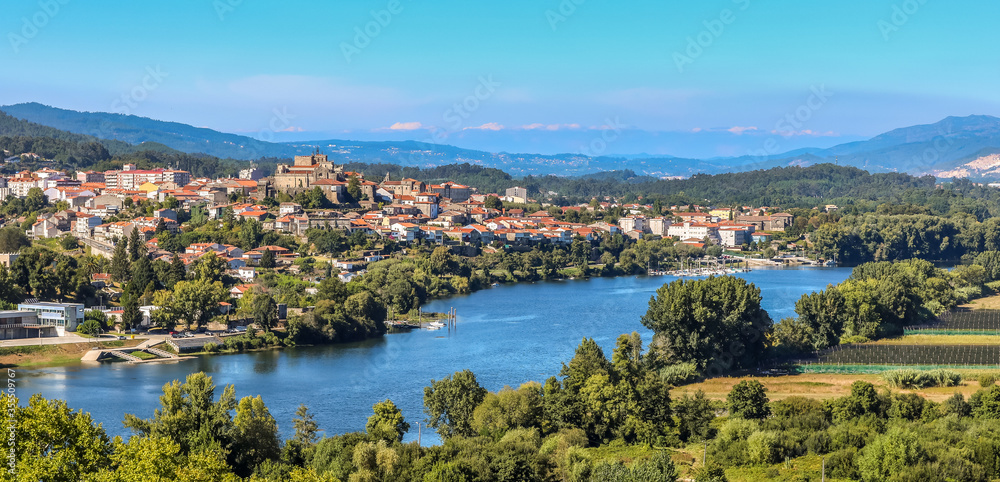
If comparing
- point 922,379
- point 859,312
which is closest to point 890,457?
point 922,379

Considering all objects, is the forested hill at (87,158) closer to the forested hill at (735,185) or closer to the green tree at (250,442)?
the forested hill at (735,185)

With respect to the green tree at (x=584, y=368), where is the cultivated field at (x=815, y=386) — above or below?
below

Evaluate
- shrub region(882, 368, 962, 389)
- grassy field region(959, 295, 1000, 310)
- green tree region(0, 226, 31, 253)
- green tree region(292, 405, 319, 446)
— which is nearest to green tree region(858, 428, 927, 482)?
shrub region(882, 368, 962, 389)

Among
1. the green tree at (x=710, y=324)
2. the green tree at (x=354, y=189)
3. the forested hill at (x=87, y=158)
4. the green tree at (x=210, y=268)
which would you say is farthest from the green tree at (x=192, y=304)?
the forested hill at (x=87, y=158)

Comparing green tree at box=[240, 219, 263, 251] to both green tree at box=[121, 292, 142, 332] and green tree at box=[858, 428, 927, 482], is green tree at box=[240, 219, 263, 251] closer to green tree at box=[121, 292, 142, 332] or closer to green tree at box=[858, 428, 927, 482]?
green tree at box=[121, 292, 142, 332]

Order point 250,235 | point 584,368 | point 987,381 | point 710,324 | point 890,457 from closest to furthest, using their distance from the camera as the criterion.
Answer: point 890,457, point 584,368, point 987,381, point 710,324, point 250,235

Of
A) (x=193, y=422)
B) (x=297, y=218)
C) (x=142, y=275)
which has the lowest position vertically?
(x=193, y=422)

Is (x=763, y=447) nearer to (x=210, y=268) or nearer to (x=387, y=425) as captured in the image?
(x=387, y=425)
